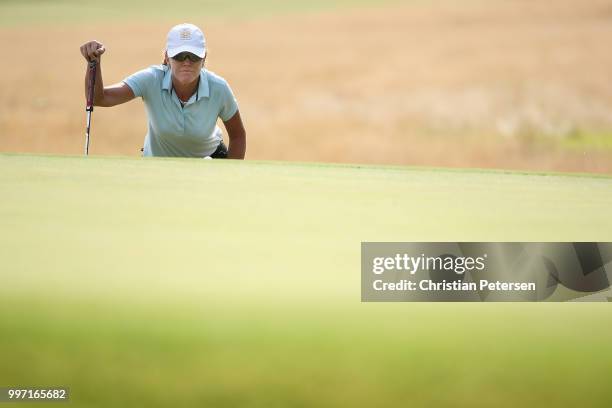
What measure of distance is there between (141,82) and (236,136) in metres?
0.53

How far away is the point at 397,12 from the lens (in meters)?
34.8

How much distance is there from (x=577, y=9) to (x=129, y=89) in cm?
3133

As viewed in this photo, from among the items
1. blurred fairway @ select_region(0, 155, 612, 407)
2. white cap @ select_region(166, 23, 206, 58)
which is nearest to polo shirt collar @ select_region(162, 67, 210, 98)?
white cap @ select_region(166, 23, 206, 58)

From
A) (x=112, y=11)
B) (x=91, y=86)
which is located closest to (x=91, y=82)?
(x=91, y=86)

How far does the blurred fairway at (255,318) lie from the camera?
130cm

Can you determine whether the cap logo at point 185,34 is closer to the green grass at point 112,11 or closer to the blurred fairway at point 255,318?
the blurred fairway at point 255,318

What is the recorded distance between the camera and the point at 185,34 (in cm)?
383

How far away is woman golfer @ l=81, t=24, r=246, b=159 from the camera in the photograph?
3876 millimetres

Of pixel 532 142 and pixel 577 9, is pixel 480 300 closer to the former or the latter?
pixel 532 142

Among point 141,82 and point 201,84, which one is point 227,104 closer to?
point 201,84

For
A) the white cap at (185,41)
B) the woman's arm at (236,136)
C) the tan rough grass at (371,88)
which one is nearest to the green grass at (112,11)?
the tan rough grass at (371,88)

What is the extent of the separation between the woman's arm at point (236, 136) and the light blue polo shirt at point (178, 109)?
143 millimetres

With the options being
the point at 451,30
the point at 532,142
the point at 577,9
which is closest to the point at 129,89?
the point at 532,142

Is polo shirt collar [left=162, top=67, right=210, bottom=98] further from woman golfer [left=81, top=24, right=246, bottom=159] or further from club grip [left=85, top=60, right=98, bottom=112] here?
club grip [left=85, top=60, right=98, bottom=112]
